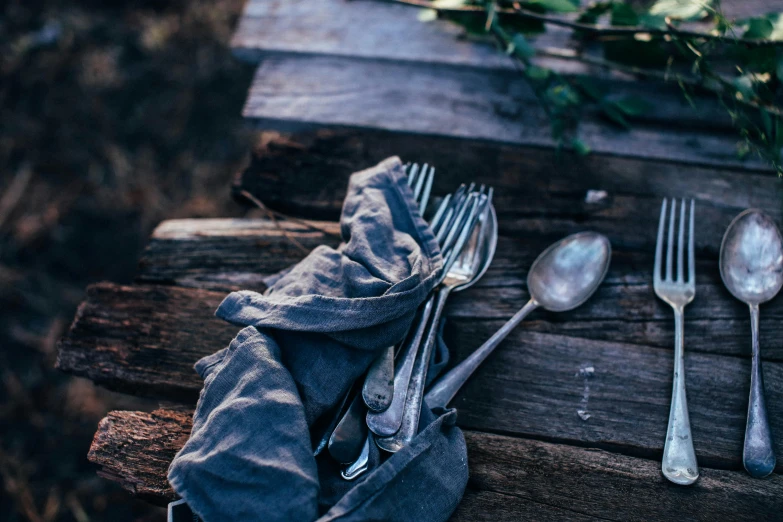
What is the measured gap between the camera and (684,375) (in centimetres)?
94

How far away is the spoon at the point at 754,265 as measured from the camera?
93cm

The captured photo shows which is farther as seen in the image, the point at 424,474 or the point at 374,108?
the point at 374,108

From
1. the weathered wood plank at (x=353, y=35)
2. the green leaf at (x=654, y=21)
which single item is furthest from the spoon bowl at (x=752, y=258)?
the weathered wood plank at (x=353, y=35)

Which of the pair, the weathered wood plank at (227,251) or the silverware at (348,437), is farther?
the weathered wood plank at (227,251)

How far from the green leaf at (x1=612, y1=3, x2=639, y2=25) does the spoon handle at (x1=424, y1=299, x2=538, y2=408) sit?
2.32 feet

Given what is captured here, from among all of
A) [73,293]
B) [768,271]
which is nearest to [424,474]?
[768,271]

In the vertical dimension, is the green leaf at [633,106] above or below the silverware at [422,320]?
above

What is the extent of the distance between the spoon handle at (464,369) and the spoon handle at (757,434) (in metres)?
0.38

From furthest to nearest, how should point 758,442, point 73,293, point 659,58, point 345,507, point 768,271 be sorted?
point 73,293 < point 659,58 < point 768,271 < point 758,442 < point 345,507

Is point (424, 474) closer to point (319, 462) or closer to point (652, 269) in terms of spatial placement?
point (319, 462)

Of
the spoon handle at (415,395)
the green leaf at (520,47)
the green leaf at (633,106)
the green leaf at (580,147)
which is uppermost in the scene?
the green leaf at (520,47)

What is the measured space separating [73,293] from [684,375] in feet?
5.96

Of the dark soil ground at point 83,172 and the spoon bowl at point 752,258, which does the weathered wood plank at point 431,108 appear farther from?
the dark soil ground at point 83,172

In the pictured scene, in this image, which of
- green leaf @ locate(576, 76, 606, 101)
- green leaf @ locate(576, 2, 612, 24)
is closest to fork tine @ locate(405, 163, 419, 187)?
green leaf @ locate(576, 76, 606, 101)
